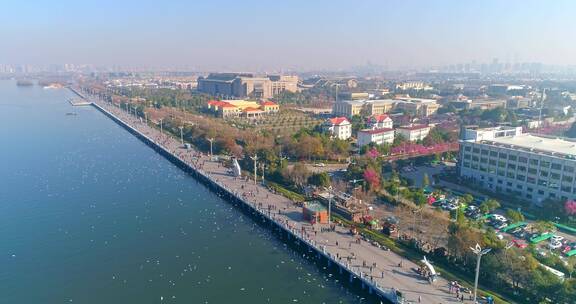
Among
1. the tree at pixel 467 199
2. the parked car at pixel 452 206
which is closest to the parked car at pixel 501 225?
the parked car at pixel 452 206

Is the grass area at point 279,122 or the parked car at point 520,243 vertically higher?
the grass area at point 279,122

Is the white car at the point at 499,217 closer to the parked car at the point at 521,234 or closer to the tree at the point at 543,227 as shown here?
the parked car at the point at 521,234

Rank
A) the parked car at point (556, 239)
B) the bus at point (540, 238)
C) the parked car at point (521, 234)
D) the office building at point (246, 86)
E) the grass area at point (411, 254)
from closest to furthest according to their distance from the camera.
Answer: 1. the grass area at point (411, 254)
2. the parked car at point (556, 239)
3. the bus at point (540, 238)
4. the parked car at point (521, 234)
5. the office building at point (246, 86)

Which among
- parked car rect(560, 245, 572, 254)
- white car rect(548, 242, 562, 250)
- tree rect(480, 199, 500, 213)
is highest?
tree rect(480, 199, 500, 213)

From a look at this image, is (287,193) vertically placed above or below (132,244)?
above

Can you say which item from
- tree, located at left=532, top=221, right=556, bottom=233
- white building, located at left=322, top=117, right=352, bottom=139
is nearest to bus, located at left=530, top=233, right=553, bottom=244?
tree, located at left=532, top=221, right=556, bottom=233

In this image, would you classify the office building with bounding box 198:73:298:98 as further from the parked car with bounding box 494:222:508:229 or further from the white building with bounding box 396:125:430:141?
the parked car with bounding box 494:222:508:229

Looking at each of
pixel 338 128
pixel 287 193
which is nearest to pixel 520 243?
pixel 287 193

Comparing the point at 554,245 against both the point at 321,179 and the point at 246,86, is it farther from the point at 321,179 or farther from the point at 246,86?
the point at 246,86
